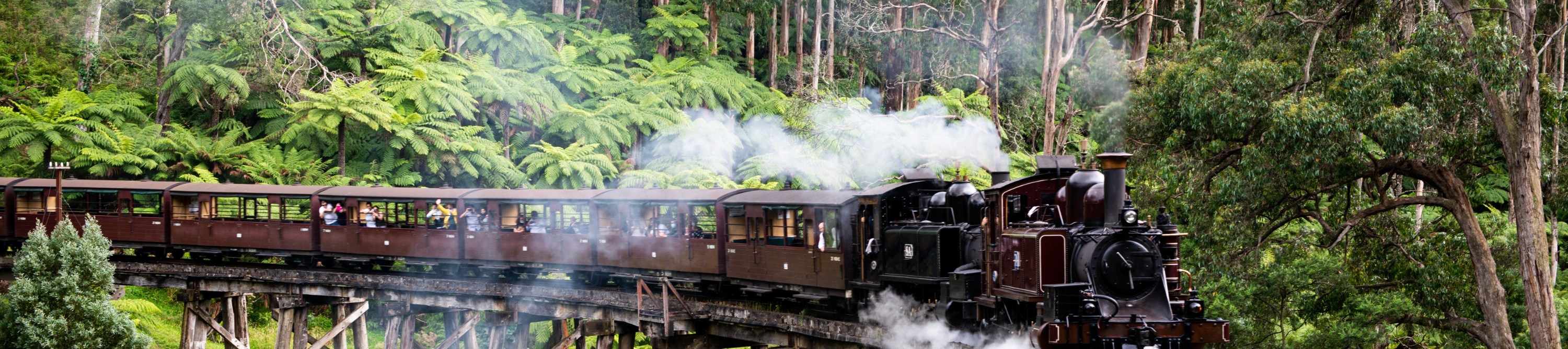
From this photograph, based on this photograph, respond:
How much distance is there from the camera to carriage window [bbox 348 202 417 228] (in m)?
20.3

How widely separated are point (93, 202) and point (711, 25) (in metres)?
19.6

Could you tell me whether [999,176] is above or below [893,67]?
below

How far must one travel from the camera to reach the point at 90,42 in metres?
31.2

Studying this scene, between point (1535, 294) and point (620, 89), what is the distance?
75.0ft

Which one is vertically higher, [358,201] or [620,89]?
[620,89]

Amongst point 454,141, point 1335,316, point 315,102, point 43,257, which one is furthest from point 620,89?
point 1335,316

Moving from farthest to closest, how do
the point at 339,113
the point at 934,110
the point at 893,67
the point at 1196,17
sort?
the point at 893,67, the point at 1196,17, the point at 934,110, the point at 339,113

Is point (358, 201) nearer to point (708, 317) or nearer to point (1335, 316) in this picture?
point (708, 317)

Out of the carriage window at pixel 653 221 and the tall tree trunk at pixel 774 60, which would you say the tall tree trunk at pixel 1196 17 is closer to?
the tall tree trunk at pixel 774 60

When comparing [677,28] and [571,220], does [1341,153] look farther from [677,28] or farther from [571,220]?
[677,28]

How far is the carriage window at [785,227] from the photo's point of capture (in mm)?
15578

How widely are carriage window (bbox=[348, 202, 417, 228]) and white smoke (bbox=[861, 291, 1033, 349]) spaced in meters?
A: 8.89

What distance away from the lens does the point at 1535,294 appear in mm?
16469

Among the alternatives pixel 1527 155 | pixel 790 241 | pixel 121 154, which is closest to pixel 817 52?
pixel 121 154
